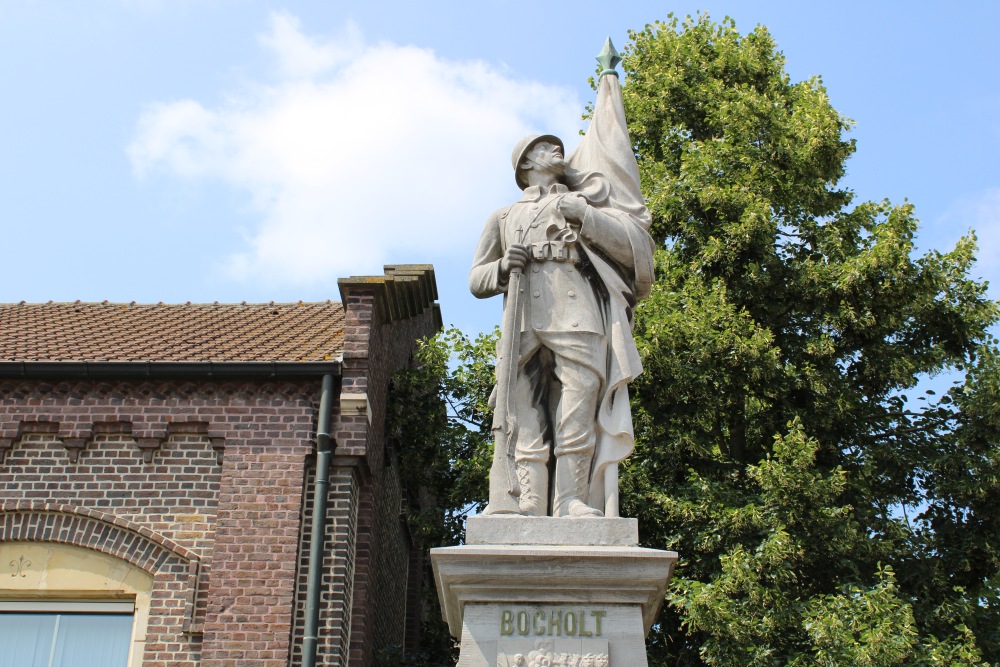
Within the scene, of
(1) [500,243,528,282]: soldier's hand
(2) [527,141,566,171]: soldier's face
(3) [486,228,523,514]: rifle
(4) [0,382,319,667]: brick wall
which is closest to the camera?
(3) [486,228,523,514]: rifle

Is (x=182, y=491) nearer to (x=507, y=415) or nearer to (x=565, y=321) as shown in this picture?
(x=507, y=415)

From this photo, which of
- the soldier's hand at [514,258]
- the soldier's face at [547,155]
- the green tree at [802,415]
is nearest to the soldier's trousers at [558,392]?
the soldier's hand at [514,258]

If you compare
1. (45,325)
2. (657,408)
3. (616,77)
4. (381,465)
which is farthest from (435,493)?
(616,77)

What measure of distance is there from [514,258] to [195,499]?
26.2ft

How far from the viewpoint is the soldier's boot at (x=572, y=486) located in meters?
6.40

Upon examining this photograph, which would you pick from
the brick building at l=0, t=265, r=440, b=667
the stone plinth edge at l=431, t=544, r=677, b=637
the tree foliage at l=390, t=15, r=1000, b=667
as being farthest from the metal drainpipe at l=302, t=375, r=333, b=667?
the stone plinth edge at l=431, t=544, r=677, b=637

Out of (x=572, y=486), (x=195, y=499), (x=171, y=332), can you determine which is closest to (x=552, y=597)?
(x=572, y=486)

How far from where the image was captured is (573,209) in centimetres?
703

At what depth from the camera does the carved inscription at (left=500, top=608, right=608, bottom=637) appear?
598cm

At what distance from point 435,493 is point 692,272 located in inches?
169

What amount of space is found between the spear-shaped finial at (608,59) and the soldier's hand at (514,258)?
4.80 feet

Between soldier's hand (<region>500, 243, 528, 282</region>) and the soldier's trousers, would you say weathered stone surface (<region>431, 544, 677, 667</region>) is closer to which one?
the soldier's trousers

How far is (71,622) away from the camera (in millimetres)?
13625

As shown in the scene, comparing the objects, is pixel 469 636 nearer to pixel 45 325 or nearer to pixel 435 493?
pixel 435 493
